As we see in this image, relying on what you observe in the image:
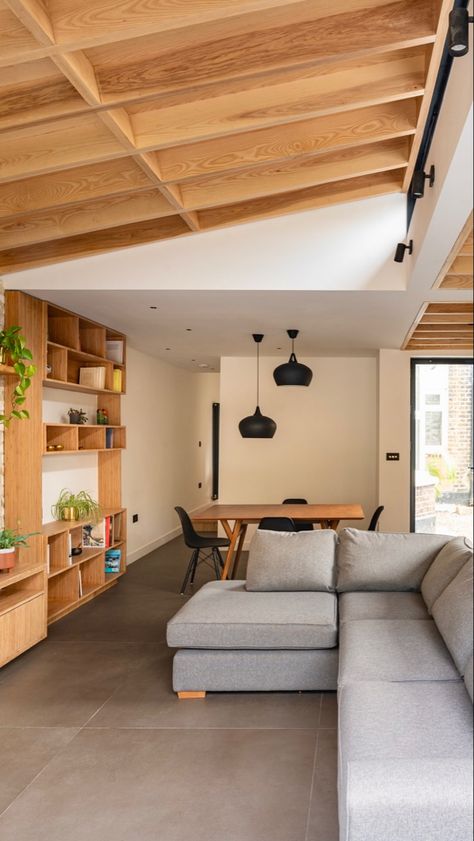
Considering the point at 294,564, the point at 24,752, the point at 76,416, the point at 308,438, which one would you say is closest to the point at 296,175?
the point at 294,564

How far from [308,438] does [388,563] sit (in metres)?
4.72

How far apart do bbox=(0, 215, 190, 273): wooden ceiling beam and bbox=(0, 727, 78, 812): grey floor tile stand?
2.81 m

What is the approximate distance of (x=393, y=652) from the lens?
9.56 feet

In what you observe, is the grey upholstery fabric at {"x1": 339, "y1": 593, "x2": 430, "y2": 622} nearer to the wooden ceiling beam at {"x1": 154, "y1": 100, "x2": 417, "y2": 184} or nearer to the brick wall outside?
the brick wall outside

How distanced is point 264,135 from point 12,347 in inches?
79.5

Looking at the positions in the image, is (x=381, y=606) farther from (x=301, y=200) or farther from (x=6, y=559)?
(x=301, y=200)

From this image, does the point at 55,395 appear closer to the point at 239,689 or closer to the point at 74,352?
the point at 74,352

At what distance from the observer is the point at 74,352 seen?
566cm

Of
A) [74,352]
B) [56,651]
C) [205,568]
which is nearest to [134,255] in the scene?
[74,352]

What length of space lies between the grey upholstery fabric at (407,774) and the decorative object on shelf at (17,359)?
3.02 meters

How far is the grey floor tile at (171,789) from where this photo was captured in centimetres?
240

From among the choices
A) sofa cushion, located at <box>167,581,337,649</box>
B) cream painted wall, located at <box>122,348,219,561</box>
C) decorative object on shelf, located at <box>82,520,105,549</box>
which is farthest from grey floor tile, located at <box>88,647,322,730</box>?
cream painted wall, located at <box>122,348,219,561</box>

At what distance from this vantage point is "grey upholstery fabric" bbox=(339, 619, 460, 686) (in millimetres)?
2641

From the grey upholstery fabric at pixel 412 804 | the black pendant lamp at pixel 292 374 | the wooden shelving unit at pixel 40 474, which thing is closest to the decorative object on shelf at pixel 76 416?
the wooden shelving unit at pixel 40 474
